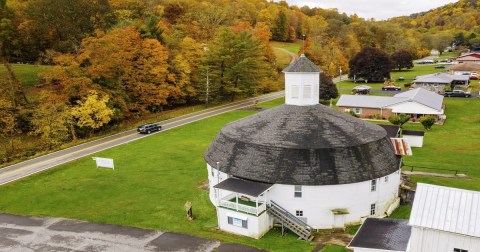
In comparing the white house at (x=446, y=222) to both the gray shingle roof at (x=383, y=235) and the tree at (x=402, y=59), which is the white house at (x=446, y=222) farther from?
the tree at (x=402, y=59)

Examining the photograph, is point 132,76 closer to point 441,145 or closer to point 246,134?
point 246,134

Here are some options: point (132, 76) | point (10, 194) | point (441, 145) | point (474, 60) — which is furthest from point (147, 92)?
point (474, 60)

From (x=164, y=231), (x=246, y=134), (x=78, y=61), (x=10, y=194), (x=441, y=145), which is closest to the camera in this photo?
(x=164, y=231)

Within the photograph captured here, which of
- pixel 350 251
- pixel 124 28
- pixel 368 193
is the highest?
pixel 124 28

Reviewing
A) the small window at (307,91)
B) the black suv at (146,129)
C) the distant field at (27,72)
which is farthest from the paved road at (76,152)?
the small window at (307,91)

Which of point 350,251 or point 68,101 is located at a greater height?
point 68,101

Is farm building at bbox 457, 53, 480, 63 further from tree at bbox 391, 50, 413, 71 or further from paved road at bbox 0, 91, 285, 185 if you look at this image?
paved road at bbox 0, 91, 285, 185

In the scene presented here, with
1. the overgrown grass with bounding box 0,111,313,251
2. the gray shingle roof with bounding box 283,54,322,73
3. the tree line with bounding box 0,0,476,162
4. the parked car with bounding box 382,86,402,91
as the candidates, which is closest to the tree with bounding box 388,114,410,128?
the tree line with bounding box 0,0,476,162
